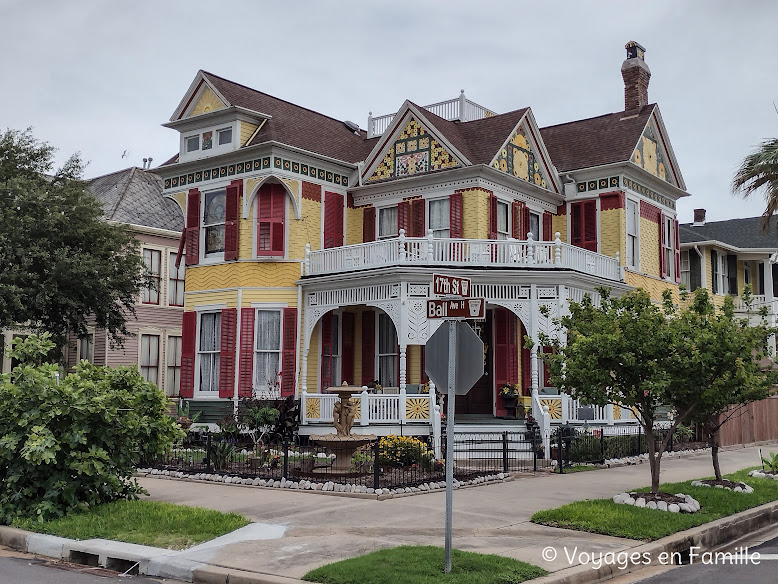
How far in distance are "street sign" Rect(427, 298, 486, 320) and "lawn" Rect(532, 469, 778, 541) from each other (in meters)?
4.06

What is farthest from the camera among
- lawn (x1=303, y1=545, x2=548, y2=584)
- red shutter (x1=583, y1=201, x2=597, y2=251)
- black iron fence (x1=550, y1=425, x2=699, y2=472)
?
red shutter (x1=583, y1=201, x2=597, y2=251)

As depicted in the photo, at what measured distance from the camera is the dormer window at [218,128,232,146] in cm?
2486

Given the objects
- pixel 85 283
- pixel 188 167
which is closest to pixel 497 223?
Result: pixel 188 167

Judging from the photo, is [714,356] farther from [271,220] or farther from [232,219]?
[232,219]

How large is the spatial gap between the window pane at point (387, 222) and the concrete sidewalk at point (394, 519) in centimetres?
1038

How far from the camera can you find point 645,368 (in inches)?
494

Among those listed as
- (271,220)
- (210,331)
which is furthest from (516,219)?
(210,331)

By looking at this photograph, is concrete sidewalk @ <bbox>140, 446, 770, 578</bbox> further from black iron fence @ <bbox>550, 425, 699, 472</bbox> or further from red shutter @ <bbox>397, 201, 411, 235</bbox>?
red shutter @ <bbox>397, 201, 411, 235</bbox>

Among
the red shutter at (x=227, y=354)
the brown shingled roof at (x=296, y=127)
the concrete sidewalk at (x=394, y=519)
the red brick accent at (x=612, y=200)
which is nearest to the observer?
the concrete sidewalk at (x=394, y=519)

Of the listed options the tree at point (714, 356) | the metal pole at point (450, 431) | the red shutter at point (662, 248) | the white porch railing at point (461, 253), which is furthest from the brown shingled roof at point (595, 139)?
the metal pole at point (450, 431)

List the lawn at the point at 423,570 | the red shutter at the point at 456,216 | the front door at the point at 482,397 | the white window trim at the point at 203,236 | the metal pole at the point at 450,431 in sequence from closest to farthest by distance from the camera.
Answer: the lawn at the point at 423,570 → the metal pole at the point at 450,431 → the red shutter at the point at 456,216 → the front door at the point at 482,397 → the white window trim at the point at 203,236

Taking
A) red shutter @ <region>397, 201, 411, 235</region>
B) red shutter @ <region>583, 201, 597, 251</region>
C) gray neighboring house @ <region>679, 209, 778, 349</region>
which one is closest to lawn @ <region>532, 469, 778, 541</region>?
red shutter @ <region>397, 201, 411, 235</region>

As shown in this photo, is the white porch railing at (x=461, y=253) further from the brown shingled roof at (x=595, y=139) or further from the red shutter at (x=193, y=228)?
the red shutter at (x=193, y=228)

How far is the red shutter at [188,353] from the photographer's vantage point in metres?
24.6
